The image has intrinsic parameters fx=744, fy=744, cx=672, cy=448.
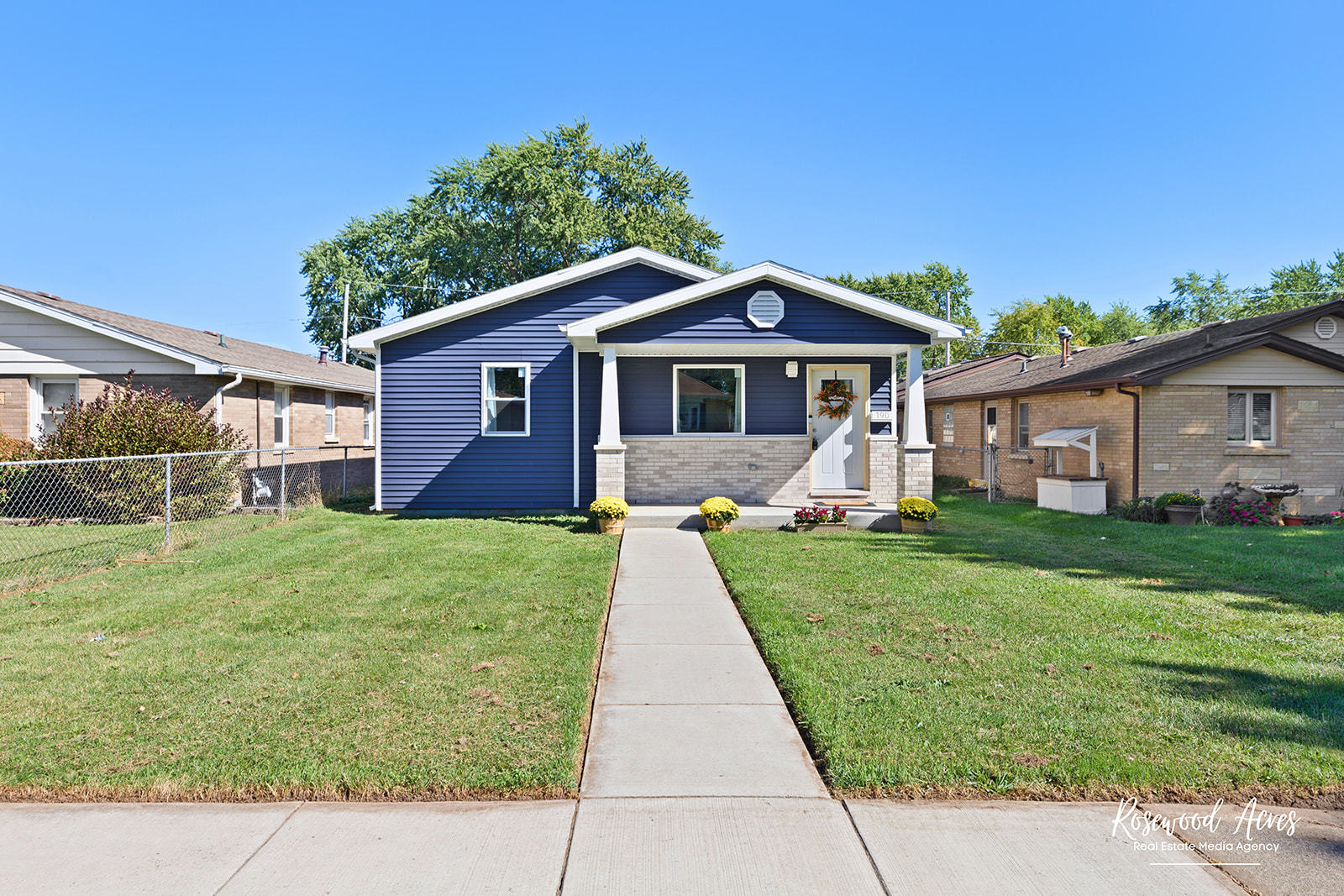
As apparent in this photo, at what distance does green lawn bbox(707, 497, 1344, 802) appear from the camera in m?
3.59

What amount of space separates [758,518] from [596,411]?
416cm

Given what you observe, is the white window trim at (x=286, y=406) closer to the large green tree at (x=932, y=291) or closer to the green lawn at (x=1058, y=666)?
the green lawn at (x=1058, y=666)

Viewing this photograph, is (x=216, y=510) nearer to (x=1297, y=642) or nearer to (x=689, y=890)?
(x=689, y=890)

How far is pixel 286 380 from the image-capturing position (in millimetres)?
16234

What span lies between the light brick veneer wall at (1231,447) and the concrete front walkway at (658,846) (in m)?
13.1

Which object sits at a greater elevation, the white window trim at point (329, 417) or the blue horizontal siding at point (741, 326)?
the blue horizontal siding at point (741, 326)

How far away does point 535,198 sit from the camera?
1342 inches

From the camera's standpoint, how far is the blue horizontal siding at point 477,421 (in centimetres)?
1440

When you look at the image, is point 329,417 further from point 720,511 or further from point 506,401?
point 720,511

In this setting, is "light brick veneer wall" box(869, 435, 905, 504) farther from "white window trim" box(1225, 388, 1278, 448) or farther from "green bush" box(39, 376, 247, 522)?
"green bush" box(39, 376, 247, 522)

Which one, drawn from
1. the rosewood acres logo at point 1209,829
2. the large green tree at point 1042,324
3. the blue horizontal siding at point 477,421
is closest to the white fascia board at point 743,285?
the blue horizontal siding at point 477,421

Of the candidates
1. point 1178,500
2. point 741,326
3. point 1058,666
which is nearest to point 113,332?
point 741,326

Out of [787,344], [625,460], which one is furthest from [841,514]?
[625,460]

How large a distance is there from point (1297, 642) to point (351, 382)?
66.3ft
